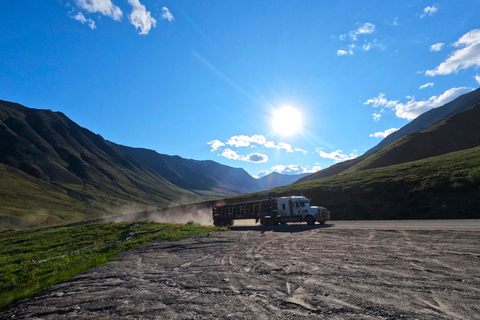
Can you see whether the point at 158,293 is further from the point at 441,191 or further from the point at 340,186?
the point at 340,186

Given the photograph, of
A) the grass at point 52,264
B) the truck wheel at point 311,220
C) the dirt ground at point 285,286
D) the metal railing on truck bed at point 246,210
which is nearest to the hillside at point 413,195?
the truck wheel at point 311,220

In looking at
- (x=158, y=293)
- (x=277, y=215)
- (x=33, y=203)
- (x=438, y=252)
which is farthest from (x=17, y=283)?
(x=33, y=203)

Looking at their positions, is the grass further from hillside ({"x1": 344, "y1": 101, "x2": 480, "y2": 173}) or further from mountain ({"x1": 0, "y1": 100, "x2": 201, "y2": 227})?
mountain ({"x1": 0, "y1": 100, "x2": 201, "y2": 227})

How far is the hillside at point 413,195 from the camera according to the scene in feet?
81.1

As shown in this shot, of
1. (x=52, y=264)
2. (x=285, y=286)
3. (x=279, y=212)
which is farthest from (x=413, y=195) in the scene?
(x=52, y=264)

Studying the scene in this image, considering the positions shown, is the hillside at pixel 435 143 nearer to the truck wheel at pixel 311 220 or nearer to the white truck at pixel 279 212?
the white truck at pixel 279 212

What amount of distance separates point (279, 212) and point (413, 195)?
1595 cm

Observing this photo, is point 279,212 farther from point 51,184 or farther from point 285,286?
point 51,184

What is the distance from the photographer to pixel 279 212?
27594 millimetres

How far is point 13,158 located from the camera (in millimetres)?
149125

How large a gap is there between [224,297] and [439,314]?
15.8ft

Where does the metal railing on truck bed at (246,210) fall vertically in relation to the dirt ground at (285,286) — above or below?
above

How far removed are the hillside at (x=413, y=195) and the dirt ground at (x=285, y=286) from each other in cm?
1534

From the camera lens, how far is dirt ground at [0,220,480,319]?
581 centimetres
